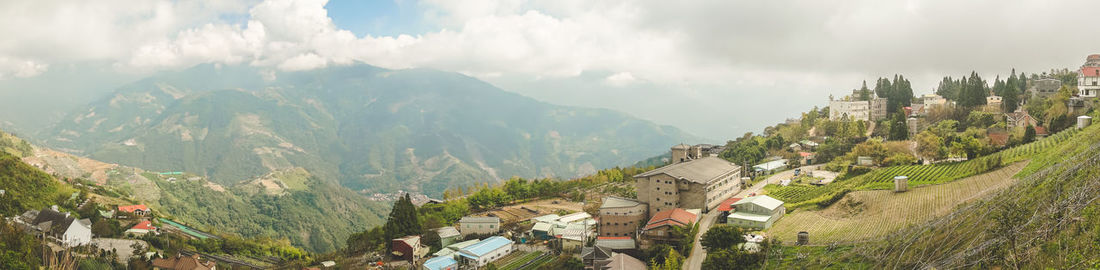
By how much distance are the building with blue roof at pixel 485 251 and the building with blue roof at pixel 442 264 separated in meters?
0.79

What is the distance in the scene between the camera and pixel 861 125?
5075 cm

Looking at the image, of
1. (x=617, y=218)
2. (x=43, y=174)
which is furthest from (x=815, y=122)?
(x=43, y=174)

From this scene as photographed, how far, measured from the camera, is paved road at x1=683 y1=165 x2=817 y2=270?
25938mm

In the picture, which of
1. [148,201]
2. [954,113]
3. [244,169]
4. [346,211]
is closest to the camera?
[954,113]

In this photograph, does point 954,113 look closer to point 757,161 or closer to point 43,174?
point 757,161

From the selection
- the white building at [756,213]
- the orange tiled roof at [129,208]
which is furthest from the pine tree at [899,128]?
the orange tiled roof at [129,208]

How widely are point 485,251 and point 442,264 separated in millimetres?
2772

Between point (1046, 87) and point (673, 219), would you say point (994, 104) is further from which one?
point (673, 219)

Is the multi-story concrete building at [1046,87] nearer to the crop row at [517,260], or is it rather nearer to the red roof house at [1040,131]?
the red roof house at [1040,131]

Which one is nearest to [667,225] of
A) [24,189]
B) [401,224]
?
[401,224]

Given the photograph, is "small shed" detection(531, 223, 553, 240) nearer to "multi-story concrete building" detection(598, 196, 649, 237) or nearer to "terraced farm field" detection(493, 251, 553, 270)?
"terraced farm field" detection(493, 251, 553, 270)

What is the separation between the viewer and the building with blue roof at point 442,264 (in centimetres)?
3097

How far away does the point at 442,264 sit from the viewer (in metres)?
31.4

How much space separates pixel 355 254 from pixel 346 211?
73000 mm
